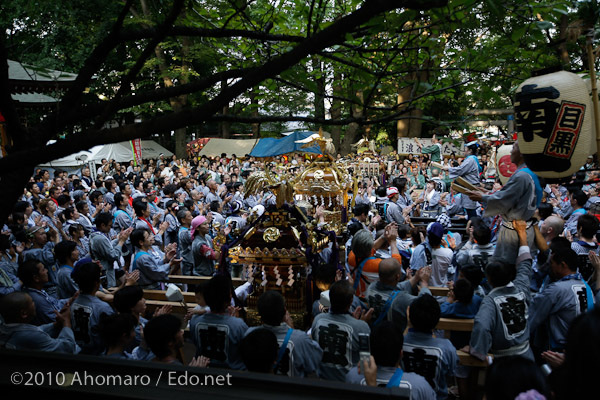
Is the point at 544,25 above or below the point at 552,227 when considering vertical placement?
above

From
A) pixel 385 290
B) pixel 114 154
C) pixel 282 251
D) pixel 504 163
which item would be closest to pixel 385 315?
pixel 385 290

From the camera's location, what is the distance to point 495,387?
2.21 m

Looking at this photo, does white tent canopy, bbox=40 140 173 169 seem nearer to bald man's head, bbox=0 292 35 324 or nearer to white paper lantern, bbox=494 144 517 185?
bald man's head, bbox=0 292 35 324

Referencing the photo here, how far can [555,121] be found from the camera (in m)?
4.41

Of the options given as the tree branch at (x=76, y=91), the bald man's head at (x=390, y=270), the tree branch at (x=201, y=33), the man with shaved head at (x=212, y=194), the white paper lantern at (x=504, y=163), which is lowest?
the bald man's head at (x=390, y=270)

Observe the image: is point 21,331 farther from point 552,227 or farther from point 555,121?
point 552,227

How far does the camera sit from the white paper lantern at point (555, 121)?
4.39m

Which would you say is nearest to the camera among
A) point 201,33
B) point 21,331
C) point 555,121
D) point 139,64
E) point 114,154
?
point 139,64

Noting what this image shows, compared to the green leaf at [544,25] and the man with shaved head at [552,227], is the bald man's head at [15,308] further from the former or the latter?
the man with shaved head at [552,227]

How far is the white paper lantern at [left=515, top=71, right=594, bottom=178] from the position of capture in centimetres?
439

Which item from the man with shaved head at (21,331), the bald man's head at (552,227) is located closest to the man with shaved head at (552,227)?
the bald man's head at (552,227)

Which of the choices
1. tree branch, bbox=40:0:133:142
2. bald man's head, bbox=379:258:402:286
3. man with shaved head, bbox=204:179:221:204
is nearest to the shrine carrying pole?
bald man's head, bbox=379:258:402:286

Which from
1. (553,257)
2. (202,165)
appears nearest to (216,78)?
(553,257)

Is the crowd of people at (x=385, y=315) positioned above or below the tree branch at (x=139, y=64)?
below
